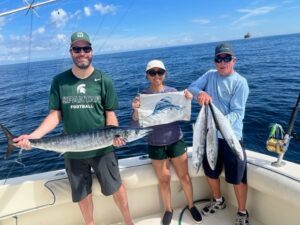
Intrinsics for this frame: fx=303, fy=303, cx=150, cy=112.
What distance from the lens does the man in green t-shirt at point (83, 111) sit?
2.95 m

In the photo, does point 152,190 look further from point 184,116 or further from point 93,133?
point 93,133

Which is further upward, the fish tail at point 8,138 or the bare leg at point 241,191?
the fish tail at point 8,138

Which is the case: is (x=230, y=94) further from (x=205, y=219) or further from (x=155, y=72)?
(x=205, y=219)

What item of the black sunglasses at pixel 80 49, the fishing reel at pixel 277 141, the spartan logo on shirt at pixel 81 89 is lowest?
the fishing reel at pixel 277 141

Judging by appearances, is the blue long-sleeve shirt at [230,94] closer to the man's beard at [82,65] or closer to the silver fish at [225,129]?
the silver fish at [225,129]

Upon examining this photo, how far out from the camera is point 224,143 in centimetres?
328

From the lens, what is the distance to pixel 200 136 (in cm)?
312

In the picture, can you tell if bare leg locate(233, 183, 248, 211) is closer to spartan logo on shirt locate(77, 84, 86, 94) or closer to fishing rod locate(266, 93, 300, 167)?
fishing rod locate(266, 93, 300, 167)

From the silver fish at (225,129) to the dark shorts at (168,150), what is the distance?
59 centimetres

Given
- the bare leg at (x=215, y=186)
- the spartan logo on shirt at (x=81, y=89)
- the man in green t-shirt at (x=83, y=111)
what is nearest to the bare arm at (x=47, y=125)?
the man in green t-shirt at (x=83, y=111)

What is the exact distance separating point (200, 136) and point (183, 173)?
0.63 metres

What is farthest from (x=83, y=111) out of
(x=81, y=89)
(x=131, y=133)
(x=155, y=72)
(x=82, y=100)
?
(x=155, y=72)

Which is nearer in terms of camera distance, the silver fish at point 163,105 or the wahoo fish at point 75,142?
the wahoo fish at point 75,142

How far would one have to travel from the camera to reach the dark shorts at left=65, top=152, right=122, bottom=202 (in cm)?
313
